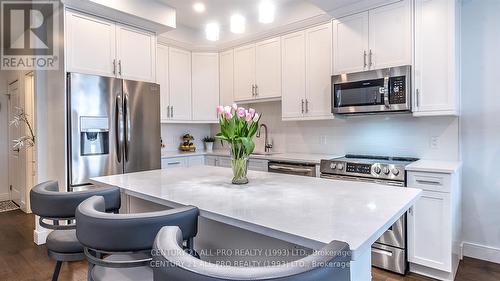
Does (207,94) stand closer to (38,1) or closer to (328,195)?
(38,1)

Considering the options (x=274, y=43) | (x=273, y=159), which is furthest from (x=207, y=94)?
(x=273, y=159)

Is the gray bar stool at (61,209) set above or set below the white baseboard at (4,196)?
above

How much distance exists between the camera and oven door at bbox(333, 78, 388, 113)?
2.90 metres

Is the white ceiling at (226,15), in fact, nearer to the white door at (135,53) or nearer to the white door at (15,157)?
the white door at (135,53)

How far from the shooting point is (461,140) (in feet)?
9.57

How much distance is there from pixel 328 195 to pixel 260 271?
902 mm

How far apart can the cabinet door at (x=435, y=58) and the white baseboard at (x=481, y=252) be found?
134 centimetres

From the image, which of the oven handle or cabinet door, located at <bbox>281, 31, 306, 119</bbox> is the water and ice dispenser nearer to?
the oven handle

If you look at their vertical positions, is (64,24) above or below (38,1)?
below

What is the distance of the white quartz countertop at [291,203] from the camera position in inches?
39.4

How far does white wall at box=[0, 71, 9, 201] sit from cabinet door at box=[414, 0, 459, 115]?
250 inches

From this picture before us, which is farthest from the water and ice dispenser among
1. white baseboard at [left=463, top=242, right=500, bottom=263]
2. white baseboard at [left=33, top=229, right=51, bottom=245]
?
white baseboard at [left=463, top=242, right=500, bottom=263]

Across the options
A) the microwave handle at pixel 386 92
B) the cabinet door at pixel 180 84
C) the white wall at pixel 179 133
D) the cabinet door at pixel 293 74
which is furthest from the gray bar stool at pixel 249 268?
the white wall at pixel 179 133

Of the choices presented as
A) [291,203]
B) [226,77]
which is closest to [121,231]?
[291,203]
